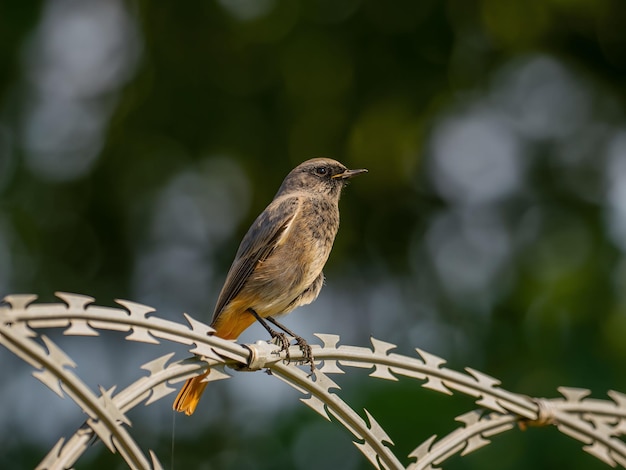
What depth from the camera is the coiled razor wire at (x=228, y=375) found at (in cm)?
182

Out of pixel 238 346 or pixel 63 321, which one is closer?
pixel 63 321

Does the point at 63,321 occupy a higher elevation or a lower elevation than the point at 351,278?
lower

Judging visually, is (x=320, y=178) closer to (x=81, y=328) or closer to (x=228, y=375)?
(x=228, y=375)

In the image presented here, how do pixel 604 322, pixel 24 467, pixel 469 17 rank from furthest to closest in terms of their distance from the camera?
1. pixel 469 17
2. pixel 604 322
3. pixel 24 467

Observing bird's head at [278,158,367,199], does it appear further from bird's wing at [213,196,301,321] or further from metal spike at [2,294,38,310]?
metal spike at [2,294,38,310]

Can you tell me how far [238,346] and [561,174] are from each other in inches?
258

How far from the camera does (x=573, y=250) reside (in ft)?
24.6

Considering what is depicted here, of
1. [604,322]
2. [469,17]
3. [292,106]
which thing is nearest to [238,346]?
[604,322]

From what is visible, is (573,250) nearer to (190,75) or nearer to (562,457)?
(562,457)

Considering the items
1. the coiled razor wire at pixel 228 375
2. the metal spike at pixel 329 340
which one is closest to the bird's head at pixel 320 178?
the coiled razor wire at pixel 228 375

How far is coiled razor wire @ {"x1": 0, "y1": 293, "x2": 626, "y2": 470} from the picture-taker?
71.5 inches

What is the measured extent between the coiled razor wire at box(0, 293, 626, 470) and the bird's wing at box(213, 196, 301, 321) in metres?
1.49

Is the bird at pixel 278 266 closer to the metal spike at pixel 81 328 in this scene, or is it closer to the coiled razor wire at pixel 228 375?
the coiled razor wire at pixel 228 375

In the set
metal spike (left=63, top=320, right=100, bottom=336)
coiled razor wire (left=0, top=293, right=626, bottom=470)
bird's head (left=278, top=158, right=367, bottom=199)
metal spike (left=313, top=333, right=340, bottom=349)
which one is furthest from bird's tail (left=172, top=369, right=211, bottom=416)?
bird's head (left=278, top=158, right=367, bottom=199)
